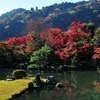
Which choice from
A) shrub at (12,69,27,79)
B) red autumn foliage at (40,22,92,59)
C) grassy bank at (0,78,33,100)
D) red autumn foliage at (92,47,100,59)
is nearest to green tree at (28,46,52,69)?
red autumn foliage at (40,22,92,59)

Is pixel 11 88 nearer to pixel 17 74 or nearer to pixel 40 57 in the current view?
pixel 17 74

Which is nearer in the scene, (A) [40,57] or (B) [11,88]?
(B) [11,88]

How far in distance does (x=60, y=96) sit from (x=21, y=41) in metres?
48.5

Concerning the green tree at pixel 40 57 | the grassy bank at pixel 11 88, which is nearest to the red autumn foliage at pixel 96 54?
the green tree at pixel 40 57

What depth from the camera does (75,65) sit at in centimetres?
5703

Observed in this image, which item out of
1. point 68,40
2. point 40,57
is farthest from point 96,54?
point 40,57

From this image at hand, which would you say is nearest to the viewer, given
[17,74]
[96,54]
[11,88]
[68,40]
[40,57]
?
[11,88]

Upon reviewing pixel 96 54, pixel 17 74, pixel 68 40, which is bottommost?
pixel 17 74

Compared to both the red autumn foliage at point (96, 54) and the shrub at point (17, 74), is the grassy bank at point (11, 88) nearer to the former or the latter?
the shrub at point (17, 74)

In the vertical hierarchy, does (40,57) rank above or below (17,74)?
above

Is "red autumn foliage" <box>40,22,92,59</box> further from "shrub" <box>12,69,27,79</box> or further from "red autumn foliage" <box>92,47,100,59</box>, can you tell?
"shrub" <box>12,69,27,79</box>

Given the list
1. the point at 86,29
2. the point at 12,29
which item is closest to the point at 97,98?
the point at 86,29

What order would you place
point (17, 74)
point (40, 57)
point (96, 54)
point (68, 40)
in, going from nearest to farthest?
point (17, 74) → point (40, 57) → point (96, 54) → point (68, 40)

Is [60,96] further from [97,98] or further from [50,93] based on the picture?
[97,98]
